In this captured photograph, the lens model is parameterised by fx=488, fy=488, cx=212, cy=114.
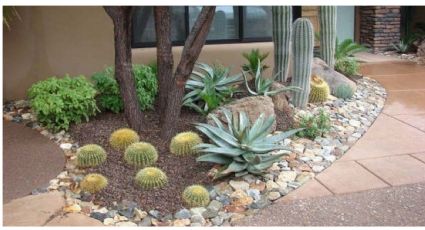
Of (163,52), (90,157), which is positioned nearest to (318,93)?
(163,52)

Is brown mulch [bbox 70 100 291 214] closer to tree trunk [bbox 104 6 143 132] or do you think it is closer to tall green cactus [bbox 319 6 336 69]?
tree trunk [bbox 104 6 143 132]

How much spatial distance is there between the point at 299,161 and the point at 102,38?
3.21 meters

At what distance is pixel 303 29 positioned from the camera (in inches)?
219

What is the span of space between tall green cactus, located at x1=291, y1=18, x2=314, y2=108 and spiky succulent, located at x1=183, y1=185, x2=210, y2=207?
245cm

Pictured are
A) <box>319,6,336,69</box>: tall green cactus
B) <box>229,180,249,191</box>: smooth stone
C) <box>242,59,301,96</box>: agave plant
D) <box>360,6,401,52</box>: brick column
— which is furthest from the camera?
<box>360,6,401,52</box>: brick column

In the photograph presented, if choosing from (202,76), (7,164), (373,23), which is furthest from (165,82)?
(373,23)

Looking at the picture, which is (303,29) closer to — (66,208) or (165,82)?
(165,82)

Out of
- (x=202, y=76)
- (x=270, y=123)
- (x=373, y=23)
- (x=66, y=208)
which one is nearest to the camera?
(x=66, y=208)

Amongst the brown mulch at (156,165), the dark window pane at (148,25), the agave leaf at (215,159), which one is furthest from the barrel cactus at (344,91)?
the agave leaf at (215,159)

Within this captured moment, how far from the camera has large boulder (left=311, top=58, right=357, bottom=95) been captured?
655 centimetres

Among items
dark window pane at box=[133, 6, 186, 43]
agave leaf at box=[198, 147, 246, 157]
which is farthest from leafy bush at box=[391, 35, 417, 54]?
agave leaf at box=[198, 147, 246, 157]

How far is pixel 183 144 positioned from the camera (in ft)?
14.3

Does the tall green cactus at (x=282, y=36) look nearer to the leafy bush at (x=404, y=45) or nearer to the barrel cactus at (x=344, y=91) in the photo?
the barrel cactus at (x=344, y=91)

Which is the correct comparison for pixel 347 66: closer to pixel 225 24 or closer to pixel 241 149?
pixel 225 24
